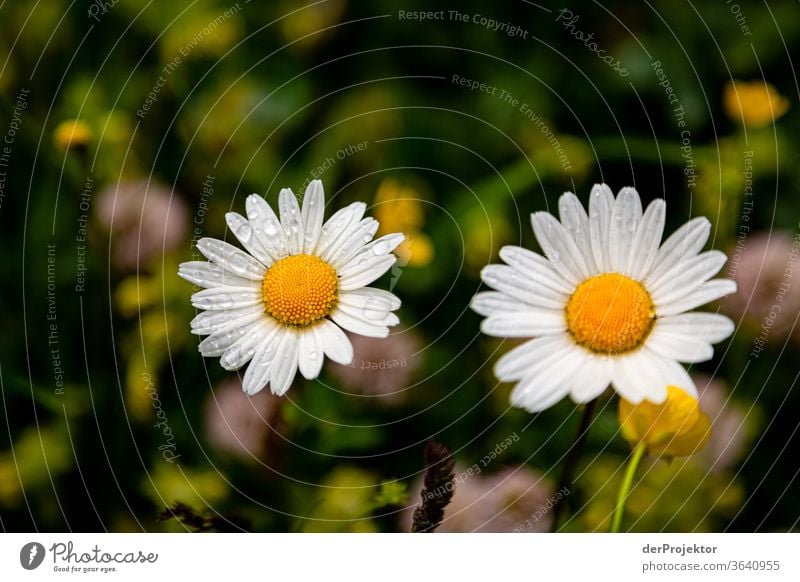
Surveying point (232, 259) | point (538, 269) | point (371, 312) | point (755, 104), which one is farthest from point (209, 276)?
point (755, 104)

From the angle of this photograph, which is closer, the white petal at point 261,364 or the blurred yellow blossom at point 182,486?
the white petal at point 261,364

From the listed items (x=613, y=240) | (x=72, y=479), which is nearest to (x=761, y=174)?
(x=613, y=240)

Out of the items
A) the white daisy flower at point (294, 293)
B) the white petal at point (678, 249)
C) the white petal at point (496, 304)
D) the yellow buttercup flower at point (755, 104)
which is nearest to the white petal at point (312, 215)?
the white daisy flower at point (294, 293)

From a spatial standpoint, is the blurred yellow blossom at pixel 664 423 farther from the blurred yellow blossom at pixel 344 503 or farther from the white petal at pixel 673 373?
the blurred yellow blossom at pixel 344 503

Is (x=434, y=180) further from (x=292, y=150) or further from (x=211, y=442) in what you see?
(x=211, y=442)
